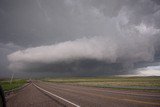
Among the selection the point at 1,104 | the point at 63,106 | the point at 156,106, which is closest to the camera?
the point at 1,104

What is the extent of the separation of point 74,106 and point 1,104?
6.43 m

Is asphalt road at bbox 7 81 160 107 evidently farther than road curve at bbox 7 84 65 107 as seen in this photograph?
No

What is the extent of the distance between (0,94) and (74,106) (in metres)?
6.51

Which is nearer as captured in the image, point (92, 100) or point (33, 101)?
point (92, 100)

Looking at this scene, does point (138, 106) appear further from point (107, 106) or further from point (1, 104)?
point (1, 104)

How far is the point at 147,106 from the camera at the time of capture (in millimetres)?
9320

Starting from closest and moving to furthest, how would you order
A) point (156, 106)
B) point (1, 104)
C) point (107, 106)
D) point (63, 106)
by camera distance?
1. point (1, 104)
2. point (156, 106)
3. point (107, 106)
4. point (63, 106)

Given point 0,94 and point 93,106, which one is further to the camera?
point 93,106

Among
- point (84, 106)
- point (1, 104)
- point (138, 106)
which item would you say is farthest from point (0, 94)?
point (138, 106)

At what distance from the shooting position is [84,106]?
10.3 meters

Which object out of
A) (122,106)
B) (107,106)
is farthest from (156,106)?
(107,106)

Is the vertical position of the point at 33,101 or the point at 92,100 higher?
the point at 92,100

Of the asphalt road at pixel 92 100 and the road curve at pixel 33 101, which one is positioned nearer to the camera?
the asphalt road at pixel 92 100

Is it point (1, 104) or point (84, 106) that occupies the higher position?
point (1, 104)
